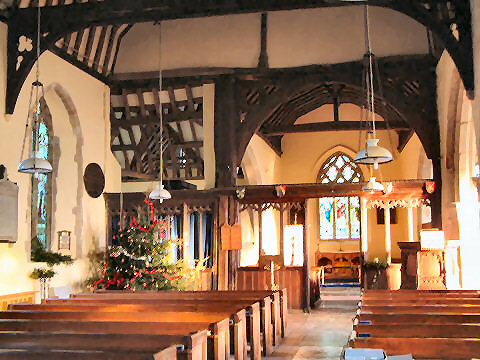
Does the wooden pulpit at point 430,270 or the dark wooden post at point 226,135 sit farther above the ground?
the dark wooden post at point 226,135

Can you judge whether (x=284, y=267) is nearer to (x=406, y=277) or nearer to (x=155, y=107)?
(x=406, y=277)

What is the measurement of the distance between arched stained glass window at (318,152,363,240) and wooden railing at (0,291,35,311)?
12.4 meters

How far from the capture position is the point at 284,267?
12.6 metres

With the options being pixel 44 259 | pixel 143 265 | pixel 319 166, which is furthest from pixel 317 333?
pixel 319 166

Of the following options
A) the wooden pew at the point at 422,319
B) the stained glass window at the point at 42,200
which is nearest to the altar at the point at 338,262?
the stained glass window at the point at 42,200

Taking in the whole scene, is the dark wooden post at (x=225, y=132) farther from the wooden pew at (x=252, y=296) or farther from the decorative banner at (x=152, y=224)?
the wooden pew at (x=252, y=296)

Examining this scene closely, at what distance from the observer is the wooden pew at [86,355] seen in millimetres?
4180

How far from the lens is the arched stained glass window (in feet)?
67.0

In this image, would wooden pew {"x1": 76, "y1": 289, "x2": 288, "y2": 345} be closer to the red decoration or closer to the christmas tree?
the christmas tree

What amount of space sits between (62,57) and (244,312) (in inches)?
250

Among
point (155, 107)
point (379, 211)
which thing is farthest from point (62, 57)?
point (379, 211)

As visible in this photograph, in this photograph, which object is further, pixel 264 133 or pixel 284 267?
pixel 264 133

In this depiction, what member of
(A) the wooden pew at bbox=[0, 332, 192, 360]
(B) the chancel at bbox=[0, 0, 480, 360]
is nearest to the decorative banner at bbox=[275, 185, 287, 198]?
(B) the chancel at bbox=[0, 0, 480, 360]

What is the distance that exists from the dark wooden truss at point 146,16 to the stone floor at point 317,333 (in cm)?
379
